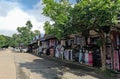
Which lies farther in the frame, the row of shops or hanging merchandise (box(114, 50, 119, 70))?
the row of shops

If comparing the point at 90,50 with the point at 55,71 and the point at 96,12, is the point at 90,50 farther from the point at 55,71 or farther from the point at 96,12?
the point at 96,12

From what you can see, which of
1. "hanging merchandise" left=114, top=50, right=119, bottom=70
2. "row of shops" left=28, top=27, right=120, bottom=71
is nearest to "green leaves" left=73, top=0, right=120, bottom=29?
"row of shops" left=28, top=27, right=120, bottom=71

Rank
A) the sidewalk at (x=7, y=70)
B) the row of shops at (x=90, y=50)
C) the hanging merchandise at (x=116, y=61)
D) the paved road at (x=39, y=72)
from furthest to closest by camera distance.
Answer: the row of shops at (x=90, y=50), the hanging merchandise at (x=116, y=61), the paved road at (x=39, y=72), the sidewalk at (x=7, y=70)

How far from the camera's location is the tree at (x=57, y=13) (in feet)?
60.7

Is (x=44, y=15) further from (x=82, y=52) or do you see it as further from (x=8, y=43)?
(x=8, y=43)

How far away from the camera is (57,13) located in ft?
62.6

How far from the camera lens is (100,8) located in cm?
1620

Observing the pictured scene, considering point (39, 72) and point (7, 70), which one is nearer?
point (39, 72)

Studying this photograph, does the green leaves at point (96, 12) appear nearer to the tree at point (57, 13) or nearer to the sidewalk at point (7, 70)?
the tree at point (57, 13)

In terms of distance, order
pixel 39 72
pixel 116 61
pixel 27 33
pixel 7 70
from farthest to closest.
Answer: pixel 27 33 < pixel 116 61 < pixel 7 70 < pixel 39 72

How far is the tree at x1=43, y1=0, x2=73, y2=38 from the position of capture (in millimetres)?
18487

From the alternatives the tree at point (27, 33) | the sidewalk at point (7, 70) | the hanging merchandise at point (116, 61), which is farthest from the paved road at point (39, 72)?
the tree at point (27, 33)

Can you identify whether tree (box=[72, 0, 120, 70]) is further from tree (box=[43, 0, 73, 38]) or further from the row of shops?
the row of shops

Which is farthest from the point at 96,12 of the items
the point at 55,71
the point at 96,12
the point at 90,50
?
the point at 90,50
